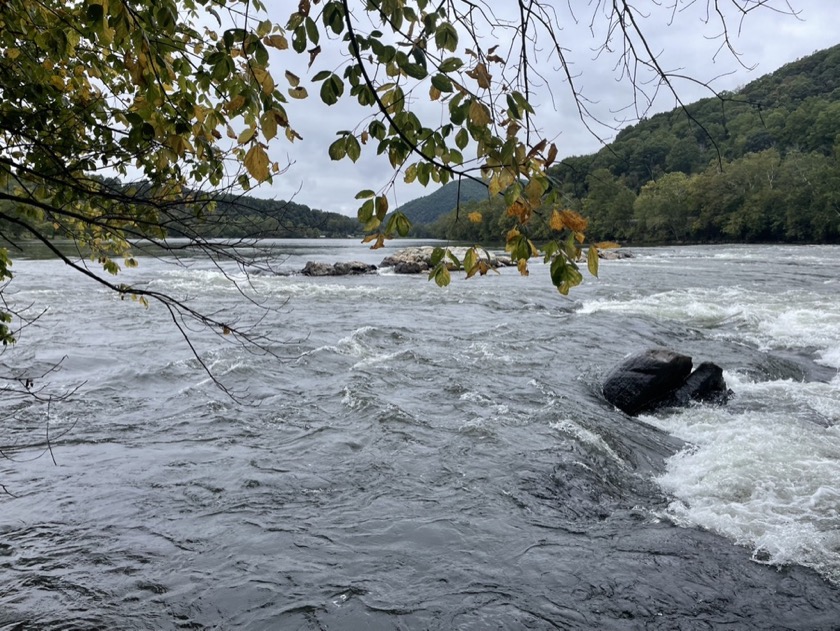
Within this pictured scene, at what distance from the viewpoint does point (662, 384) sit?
9297 mm

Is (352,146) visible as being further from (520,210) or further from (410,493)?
(410,493)

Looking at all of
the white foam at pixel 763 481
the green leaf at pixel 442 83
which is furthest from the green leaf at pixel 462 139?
the white foam at pixel 763 481

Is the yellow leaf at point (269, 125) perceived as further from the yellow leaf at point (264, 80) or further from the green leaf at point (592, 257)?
the green leaf at point (592, 257)

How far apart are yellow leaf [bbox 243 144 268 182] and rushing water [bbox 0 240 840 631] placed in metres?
2.52

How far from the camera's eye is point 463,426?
7.82 metres

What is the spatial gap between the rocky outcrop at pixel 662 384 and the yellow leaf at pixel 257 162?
8398 mm

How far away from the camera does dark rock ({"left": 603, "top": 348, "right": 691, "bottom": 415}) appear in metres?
9.10

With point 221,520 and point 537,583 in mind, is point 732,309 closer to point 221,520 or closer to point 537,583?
point 537,583

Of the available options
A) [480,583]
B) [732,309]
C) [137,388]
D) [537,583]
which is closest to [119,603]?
[480,583]

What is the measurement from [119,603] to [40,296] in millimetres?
19311

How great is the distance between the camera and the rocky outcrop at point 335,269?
3231 centimetres

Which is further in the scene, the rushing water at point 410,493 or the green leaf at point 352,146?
the rushing water at point 410,493

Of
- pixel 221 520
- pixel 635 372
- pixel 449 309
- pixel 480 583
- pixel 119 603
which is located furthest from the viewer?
pixel 449 309

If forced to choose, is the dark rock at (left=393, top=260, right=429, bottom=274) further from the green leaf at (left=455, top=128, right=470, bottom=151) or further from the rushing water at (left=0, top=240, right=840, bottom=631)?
the green leaf at (left=455, top=128, right=470, bottom=151)
